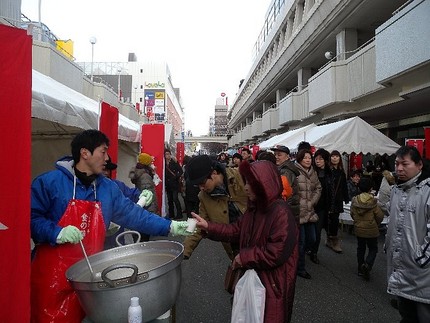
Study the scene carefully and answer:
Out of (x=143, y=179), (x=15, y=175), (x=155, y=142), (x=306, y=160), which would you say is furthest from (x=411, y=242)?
(x=155, y=142)

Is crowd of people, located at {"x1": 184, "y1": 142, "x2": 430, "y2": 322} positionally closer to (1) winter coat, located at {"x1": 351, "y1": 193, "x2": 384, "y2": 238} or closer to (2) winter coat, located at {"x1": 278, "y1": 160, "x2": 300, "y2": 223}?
(2) winter coat, located at {"x1": 278, "y1": 160, "x2": 300, "y2": 223}

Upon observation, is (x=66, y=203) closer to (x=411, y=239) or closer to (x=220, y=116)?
(x=411, y=239)

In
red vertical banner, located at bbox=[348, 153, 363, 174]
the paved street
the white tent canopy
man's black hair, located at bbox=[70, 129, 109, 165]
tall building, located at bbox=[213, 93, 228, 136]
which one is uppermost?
tall building, located at bbox=[213, 93, 228, 136]

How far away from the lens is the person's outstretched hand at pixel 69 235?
6.26 ft

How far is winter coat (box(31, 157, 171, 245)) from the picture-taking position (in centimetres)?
198

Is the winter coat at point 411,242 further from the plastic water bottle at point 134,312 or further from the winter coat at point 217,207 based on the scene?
the plastic water bottle at point 134,312

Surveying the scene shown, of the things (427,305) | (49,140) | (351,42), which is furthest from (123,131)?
(351,42)

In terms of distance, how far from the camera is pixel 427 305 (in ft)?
8.31

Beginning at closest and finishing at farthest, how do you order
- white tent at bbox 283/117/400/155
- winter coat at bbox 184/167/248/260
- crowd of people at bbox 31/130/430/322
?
crowd of people at bbox 31/130/430/322 < winter coat at bbox 184/167/248/260 < white tent at bbox 283/117/400/155

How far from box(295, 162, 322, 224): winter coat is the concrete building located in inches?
160

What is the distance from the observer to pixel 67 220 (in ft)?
6.74

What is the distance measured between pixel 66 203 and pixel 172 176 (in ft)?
25.2

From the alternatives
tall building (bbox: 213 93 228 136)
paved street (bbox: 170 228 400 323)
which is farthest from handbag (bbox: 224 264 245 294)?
tall building (bbox: 213 93 228 136)

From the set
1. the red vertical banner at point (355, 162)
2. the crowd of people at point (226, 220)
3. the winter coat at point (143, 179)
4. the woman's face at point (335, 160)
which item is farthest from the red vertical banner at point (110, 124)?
the red vertical banner at point (355, 162)
